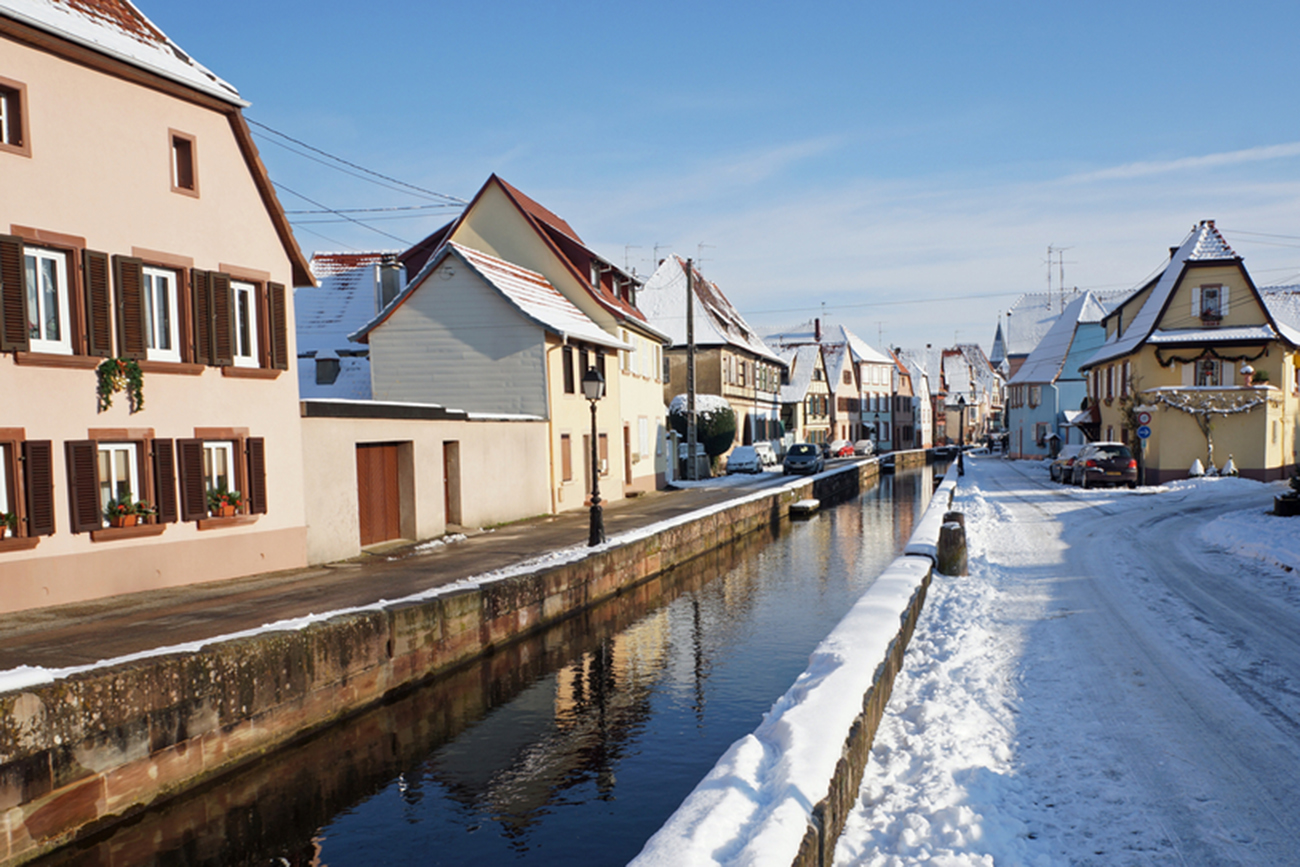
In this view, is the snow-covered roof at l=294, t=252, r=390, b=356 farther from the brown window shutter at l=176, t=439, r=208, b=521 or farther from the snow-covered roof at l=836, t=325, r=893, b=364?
the snow-covered roof at l=836, t=325, r=893, b=364

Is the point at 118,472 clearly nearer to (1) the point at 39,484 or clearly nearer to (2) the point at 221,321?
(1) the point at 39,484

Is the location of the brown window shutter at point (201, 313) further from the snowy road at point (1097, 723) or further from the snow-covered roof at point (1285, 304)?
the snow-covered roof at point (1285, 304)

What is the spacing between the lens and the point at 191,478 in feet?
47.5

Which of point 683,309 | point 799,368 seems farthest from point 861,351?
point 683,309

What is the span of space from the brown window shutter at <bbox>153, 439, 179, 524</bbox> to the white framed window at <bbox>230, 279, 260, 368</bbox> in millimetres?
2049

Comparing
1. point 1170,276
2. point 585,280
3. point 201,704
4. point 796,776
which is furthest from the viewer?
point 1170,276

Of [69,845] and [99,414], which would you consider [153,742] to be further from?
[99,414]

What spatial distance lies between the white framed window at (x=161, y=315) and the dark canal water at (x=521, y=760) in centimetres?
684

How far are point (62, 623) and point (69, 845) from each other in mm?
4798

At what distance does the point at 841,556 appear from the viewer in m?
22.9

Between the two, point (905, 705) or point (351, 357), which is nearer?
point (905, 705)

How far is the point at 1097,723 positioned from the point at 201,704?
8017 mm

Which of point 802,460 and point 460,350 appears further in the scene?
point 802,460

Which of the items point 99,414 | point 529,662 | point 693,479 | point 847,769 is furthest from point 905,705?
point 693,479
